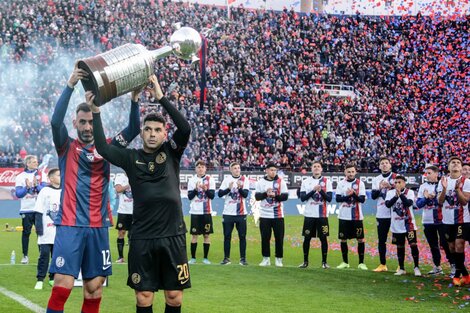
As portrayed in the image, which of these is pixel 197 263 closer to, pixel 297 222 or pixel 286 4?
pixel 297 222

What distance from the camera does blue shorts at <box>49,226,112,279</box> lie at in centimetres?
705

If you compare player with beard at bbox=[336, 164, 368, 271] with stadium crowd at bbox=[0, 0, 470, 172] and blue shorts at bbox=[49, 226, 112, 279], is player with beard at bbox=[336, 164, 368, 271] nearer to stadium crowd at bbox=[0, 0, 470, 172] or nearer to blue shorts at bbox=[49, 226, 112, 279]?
blue shorts at bbox=[49, 226, 112, 279]

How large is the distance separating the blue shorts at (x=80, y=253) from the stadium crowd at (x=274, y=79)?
2280 cm

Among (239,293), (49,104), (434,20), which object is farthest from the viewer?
(434,20)

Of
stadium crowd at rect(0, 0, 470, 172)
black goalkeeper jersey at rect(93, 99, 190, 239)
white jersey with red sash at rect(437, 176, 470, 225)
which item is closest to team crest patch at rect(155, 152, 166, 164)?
black goalkeeper jersey at rect(93, 99, 190, 239)

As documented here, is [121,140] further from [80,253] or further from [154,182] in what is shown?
[80,253]

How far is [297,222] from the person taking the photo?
2836 cm

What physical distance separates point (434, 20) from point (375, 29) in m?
3.50

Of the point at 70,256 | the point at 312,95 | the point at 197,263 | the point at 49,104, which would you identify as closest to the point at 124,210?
the point at 197,263

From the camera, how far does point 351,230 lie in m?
16.1

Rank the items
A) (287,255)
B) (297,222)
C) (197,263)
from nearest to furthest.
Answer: (197,263)
(287,255)
(297,222)

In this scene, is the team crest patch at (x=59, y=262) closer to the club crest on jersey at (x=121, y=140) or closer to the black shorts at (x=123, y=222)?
the club crest on jersey at (x=121, y=140)

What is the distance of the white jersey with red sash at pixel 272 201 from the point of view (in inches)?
640

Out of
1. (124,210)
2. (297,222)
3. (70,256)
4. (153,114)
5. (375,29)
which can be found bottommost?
(297,222)
